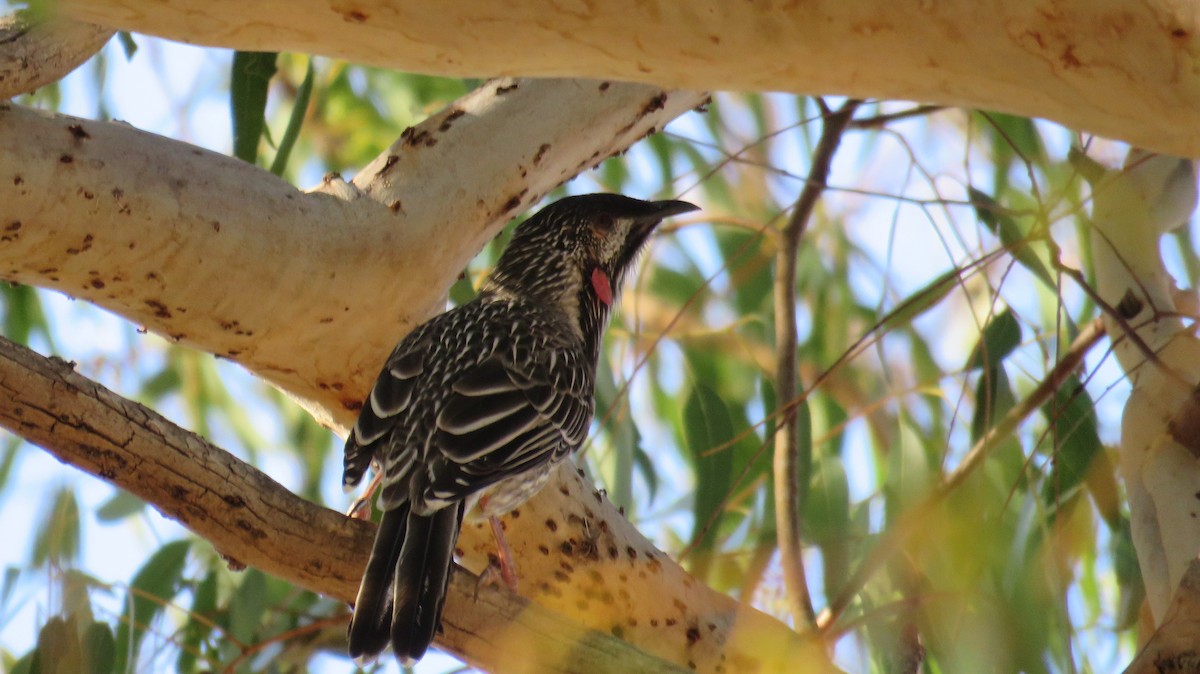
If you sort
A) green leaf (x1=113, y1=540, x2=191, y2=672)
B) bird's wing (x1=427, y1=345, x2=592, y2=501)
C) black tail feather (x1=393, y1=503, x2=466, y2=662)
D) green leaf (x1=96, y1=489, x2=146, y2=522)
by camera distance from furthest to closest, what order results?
green leaf (x1=96, y1=489, x2=146, y2=522)
green leaf (x1=113, y1=540, x2=191, y2=672)
bird's wing (x1=427, y1=345, x2=592, y2=501)
black tail feather (x1=393, y1=503, x2=466, y2=662)

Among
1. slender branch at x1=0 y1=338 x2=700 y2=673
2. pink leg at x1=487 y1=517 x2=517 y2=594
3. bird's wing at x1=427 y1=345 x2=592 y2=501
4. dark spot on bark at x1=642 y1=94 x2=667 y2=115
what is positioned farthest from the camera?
dark spot on bark at x1=642 y1=94 x2=667 y2=115

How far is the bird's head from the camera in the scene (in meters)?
4.00

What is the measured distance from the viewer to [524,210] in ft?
10.4

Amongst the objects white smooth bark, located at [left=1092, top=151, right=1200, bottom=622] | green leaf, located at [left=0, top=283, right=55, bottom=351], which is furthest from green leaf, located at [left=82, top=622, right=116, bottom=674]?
white smooth bark, located at [left=1092, top=151, right=1200, bottom=622]

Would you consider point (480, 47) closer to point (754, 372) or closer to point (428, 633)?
point (428, 633)

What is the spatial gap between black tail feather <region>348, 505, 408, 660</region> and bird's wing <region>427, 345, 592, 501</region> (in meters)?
0.24

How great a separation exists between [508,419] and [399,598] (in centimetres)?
76

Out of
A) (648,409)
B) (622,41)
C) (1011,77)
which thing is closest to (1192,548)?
(1011,77)

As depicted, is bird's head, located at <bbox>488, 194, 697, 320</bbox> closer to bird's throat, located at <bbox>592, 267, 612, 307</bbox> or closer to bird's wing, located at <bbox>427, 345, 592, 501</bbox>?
bird's throat, located at <bbox>592, 267, 612, 307</bbox>

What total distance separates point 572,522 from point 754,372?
2000 millimetres

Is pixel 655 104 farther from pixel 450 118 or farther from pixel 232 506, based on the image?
pixel 232 506

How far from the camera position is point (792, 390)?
11.1ft

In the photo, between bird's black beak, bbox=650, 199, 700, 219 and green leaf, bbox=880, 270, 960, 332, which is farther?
bird's black beak, bbox=650, 199, 700, 219

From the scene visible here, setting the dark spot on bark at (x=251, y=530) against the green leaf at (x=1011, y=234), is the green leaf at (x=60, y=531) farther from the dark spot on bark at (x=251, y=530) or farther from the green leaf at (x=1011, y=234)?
the green leaf at (x=1011, y=234)
